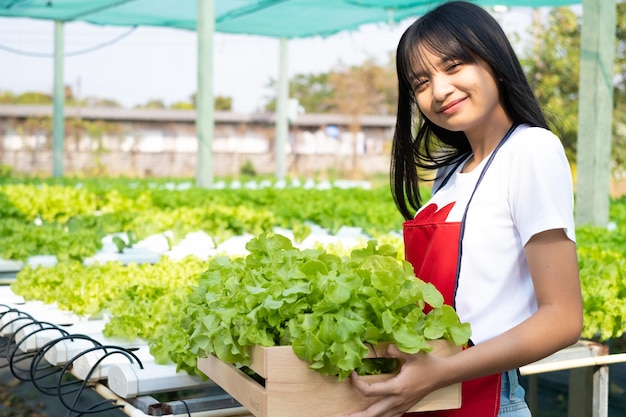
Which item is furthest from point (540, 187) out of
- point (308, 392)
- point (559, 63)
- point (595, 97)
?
point (559, 63)

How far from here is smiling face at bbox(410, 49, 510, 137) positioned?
1682 millimetres

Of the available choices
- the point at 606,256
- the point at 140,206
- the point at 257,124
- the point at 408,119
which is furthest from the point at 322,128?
the point at 408,119

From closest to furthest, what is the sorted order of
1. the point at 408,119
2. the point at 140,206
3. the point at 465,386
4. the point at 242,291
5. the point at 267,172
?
the point at 465,386, the point at 242,291, the point at 408,119, the point at 140,206, the point at 267,172

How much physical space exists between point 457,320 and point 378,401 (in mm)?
219

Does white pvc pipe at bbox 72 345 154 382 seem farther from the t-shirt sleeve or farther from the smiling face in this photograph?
the t-shirt sleeve

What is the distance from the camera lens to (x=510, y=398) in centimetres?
169

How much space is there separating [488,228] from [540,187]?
15 centimetres

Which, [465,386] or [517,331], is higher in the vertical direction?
[517,331]

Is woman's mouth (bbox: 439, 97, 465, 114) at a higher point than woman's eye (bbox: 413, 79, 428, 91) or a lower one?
lower

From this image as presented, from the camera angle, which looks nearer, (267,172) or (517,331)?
(517,331)

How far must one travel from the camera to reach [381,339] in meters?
1.61

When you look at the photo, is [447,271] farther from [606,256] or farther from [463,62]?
[606,256]

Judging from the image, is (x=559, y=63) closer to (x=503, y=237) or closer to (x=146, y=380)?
(x=146, y=380)

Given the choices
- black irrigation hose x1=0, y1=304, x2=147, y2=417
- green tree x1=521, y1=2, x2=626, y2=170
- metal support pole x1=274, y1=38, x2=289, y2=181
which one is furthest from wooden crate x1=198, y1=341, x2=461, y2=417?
green tree x1=521, y1=2, x2=626, y2=170
